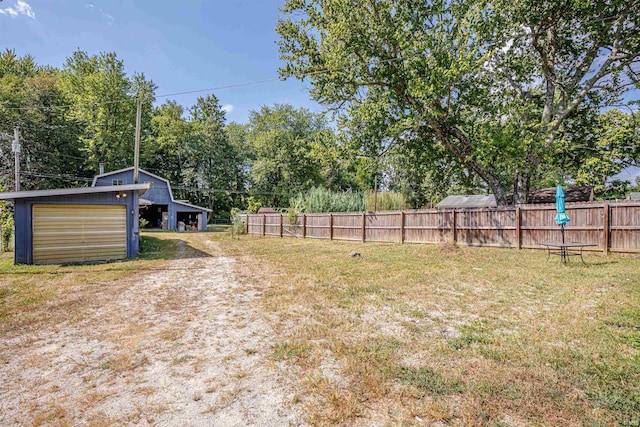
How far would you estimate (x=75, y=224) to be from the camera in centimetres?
930

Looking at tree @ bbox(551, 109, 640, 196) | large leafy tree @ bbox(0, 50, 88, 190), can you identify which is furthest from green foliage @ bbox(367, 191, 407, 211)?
large leafy tree @ bbox(0, 50, 88, 190)

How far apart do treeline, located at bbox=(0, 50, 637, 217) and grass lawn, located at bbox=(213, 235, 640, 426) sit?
7.93 m

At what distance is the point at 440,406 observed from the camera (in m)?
2.05

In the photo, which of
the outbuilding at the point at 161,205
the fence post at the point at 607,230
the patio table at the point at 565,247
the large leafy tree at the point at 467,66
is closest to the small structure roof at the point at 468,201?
the large leafy tree at the point at 467,66

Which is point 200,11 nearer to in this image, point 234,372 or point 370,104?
point 370,104

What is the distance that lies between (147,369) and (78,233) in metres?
9.06

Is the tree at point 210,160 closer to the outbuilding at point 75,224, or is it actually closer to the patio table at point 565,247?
the outbuilding at point 75,224

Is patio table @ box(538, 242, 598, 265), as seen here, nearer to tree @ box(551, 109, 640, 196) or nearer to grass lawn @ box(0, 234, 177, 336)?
tree @ box(551, 109, 640, 196)

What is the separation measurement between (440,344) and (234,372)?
208cm

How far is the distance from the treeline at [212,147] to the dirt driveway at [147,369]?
10543mm

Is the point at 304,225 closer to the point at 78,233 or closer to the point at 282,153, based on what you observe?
the point at 78,233

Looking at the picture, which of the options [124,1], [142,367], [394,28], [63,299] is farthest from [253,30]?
[142,367]

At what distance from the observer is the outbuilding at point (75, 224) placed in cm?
859

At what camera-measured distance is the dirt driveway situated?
6.75ft
